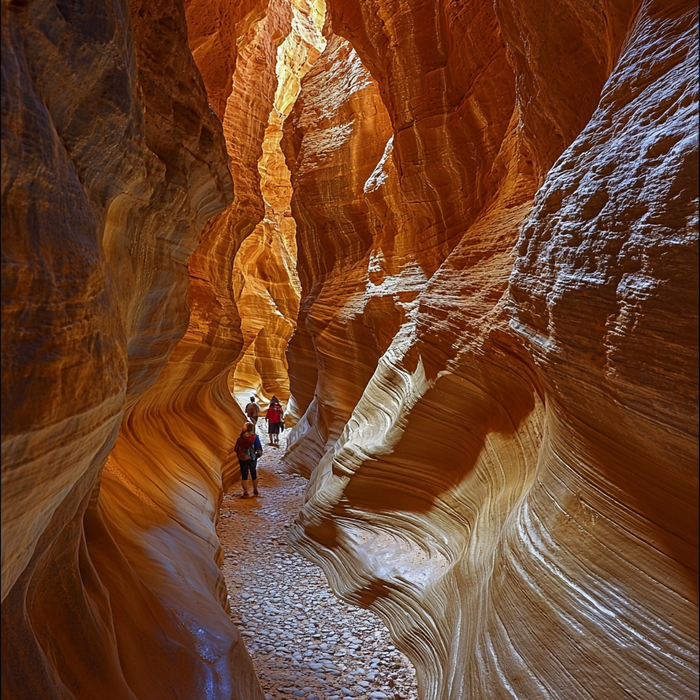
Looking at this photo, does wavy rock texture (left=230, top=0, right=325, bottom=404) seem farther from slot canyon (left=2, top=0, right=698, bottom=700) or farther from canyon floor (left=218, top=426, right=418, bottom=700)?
canyon floor (left=218, top=426, right=418, bottom=700)

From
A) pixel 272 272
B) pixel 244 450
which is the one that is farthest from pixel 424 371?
pixel 272 272

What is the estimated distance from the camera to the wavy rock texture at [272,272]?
2266 cm

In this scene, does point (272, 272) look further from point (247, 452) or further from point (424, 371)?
point (424, 371)

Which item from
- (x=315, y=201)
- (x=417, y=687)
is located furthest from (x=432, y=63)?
(x=417, y=687)

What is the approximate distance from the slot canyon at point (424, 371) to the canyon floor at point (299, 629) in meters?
0.10

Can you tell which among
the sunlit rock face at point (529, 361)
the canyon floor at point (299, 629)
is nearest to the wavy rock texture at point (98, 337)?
the canyon floor at point (299, 629)

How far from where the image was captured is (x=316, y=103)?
40.7ft

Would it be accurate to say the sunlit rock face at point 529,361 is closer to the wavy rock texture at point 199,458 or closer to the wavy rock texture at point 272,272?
the wavy rock texture at point 199,458

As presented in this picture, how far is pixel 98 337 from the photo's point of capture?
6.81 ft

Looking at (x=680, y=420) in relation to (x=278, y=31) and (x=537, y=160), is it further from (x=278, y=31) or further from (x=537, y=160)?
(x=278, y=31)

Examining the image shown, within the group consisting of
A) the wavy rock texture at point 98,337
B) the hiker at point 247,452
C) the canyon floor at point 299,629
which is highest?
the wavy rock texture at point 98,337

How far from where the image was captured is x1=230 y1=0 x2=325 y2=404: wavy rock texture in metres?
22.7

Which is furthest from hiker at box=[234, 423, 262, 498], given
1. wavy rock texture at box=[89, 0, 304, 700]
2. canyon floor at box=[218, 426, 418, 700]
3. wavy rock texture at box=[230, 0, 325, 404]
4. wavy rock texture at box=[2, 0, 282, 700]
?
wavy rock texture at box=[230, 0, 325, 404]

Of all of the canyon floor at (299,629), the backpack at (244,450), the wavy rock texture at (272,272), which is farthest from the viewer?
the wavy rock texture at (272,272)
